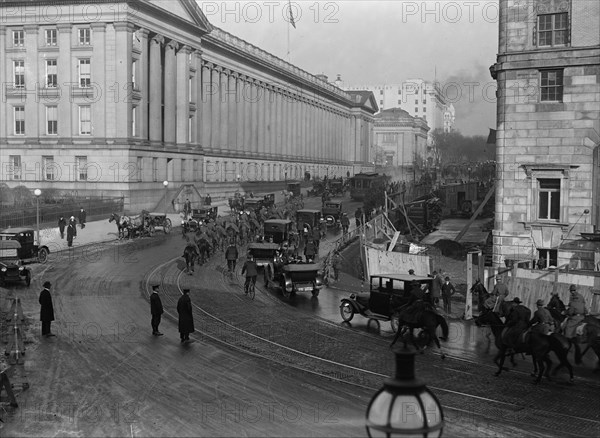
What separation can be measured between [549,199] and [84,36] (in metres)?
49.2

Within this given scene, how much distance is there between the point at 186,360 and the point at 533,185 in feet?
59.5

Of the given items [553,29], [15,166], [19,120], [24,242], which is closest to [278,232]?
[24,242]

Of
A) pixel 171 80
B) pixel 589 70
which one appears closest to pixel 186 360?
pixel 589 70

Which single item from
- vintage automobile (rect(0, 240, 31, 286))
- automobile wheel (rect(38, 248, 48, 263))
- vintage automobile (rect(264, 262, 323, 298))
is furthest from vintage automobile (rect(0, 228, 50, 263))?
vintage automobile (rect(264, 262, 323, 298))

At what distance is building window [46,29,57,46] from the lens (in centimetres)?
6788

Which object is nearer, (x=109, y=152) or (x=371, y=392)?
(x=371, y=392)

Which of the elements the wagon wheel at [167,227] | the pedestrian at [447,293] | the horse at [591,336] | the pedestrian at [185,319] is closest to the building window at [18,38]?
the wagon wheel at [167,227]

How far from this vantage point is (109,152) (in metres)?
66.1

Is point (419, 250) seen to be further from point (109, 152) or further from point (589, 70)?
point (109, 152)

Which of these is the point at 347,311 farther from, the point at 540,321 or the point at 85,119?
the point at 85,119

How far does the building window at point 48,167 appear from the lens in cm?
6775

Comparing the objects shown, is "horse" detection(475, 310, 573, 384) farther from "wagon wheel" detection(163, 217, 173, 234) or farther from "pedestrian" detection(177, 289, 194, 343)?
"wagon wheel" detection(163, 217, 173, 234)

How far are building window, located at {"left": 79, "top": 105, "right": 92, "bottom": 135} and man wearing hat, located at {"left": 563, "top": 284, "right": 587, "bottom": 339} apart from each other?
54721 millimetres

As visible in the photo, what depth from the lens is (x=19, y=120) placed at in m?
69.4
